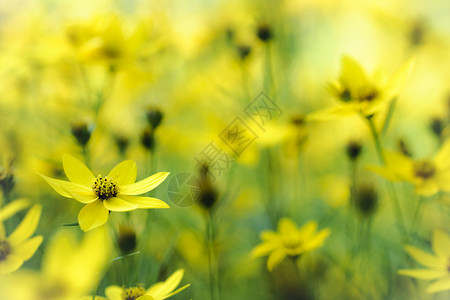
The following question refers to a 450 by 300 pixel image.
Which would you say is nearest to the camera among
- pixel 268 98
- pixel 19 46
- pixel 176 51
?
pixel 268 98

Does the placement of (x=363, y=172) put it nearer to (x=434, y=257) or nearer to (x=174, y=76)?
(x=434, y=257)

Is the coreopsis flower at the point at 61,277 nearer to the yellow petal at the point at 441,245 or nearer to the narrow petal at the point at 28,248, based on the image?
the narrow petal at the point at 28,248

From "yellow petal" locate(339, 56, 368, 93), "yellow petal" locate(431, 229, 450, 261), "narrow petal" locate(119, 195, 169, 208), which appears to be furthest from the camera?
"yellow petal" locate(339, 56, 368, 93)

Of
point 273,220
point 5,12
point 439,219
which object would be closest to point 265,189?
point 273,220

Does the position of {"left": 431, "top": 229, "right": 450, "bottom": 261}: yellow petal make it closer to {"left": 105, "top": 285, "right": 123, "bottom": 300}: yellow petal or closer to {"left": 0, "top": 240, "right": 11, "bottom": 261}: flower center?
{"left": 105, "top": 285, "right": 123, "bottom": 300}: yellow petal

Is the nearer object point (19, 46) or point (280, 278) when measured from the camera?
point (280, 278)

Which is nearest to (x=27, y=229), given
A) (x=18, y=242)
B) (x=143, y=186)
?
(x=18, y=242)

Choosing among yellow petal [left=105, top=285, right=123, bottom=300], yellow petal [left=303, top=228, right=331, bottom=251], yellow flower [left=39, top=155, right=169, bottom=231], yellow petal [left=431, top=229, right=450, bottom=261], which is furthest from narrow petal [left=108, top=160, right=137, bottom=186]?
yellow petal [left=431, top=229, right=450, bottom=261]
